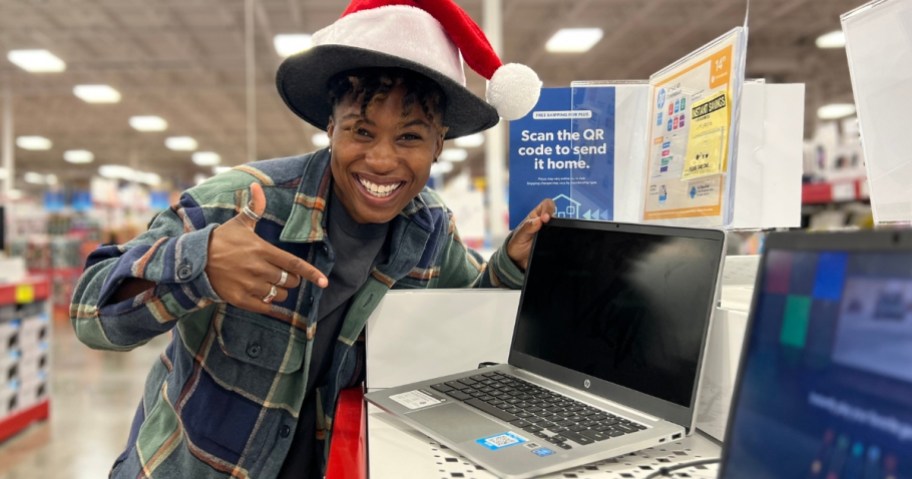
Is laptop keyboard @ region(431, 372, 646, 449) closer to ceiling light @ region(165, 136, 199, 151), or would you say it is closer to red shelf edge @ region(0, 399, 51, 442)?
red shelf edge @ region(0, 399, 51, 442)

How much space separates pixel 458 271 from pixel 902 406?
1.18 meters

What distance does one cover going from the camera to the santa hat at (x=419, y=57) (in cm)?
116

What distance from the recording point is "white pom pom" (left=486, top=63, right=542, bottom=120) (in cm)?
129

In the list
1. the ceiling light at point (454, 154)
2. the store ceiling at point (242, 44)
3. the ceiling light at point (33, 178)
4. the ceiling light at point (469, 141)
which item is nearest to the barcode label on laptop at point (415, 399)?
the store ceiling at point (242, 44)

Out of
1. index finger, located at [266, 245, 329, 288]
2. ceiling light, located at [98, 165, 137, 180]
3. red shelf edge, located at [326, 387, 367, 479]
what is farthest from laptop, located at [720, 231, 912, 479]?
ceiling light, located at [98, 165, 137, 180]

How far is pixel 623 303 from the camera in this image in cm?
102

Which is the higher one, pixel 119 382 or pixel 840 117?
pixel 840 117

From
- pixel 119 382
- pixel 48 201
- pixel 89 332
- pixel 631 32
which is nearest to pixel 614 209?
pixel 89 332

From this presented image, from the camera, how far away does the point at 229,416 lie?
4.16 ft

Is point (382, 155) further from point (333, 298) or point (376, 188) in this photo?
point (333, 298)

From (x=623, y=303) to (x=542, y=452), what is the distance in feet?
1.01

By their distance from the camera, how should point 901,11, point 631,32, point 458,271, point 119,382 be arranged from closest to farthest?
point 901,11, point 458,271, point 119,382, point 631,32

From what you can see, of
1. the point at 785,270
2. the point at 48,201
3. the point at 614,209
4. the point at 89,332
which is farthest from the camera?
the point at 48,201

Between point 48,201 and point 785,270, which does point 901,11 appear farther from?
point 48,201
